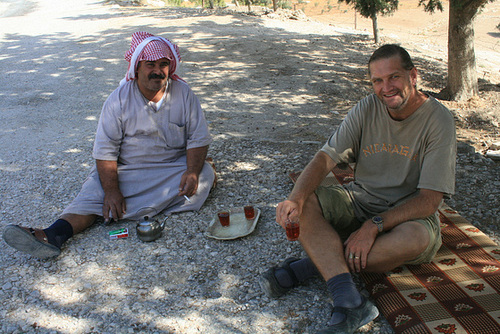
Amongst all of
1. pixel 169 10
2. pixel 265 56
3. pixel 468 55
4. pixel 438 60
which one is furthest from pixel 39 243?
pixel 169 10

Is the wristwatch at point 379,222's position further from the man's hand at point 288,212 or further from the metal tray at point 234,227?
the metal tray at point 234,227

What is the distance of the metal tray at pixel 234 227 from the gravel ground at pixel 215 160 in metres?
0.06

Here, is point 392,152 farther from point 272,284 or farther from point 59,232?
point 59,232

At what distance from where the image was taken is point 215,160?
487cm

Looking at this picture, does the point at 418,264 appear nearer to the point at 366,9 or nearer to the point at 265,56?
the point at 265,56

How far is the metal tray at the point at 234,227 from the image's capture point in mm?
3485

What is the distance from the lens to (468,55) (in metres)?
6.39

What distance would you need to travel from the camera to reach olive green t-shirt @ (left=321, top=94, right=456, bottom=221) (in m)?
2.68

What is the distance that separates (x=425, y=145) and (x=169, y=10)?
12862 millimetres

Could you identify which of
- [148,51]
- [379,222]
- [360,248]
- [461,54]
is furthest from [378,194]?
[461,54]

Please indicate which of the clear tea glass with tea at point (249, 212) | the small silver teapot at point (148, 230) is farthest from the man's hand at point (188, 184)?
the clear tea glass with tea at point (249, 212)

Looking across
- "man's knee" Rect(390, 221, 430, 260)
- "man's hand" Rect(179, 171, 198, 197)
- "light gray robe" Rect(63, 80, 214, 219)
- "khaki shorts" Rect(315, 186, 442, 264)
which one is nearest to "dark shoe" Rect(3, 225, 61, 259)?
"light gray robe" Rect(63, 80, 214, 219)

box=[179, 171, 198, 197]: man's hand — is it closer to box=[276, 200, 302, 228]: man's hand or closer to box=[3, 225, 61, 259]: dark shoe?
box=[3, 225, 61, 259]: dark shoe

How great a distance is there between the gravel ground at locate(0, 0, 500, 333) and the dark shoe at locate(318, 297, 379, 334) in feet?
0.48
